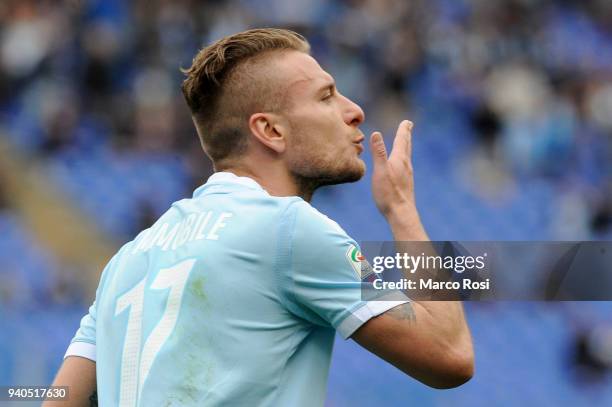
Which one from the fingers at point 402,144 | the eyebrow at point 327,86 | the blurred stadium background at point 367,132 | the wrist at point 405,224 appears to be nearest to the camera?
the wrist at point 405,224

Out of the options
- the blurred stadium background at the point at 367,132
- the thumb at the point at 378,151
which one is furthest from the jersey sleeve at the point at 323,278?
the blurred stadium background at the point at 367,132

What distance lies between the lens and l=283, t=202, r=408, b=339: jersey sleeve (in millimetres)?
2266

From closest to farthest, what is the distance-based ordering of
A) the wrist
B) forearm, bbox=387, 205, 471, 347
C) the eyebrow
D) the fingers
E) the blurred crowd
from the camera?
forearm, bbox=387, 205, 471, 347 < the wrist < the fingers < the eyebrow < the blurred crowd

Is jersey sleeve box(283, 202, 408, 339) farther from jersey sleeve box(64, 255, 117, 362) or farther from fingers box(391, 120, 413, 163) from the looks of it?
jersey sleeve box(64, 255, 117, 362)

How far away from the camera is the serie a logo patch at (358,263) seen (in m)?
2.32

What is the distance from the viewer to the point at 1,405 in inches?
251

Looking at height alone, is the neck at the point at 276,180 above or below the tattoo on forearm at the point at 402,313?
above

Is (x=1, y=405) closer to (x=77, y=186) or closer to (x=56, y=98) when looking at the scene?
(x=77, y=186)

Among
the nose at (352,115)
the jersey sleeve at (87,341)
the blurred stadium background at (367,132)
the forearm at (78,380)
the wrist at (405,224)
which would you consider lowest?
the forearm at (78,380)

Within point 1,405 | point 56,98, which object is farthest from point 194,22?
point 1,405

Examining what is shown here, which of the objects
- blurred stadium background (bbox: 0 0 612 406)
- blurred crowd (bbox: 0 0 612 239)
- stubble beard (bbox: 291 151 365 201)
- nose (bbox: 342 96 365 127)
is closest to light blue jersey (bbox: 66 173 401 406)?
stubble beard (bbox: 291 151 365 201)

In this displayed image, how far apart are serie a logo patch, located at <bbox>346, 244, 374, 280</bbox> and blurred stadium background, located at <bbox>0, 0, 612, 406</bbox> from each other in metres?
4.72

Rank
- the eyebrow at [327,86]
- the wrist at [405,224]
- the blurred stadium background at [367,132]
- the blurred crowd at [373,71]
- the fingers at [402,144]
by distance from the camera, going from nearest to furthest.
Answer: the wrist at [405,224] → the fingers at [402,144] → the eyebrow at [327,86] → the blurred stadium background at [367,132] → the blurred crowd at [373,71]

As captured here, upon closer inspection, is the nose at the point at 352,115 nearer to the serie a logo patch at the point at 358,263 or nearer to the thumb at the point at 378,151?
the thumb at the point at 378,151
